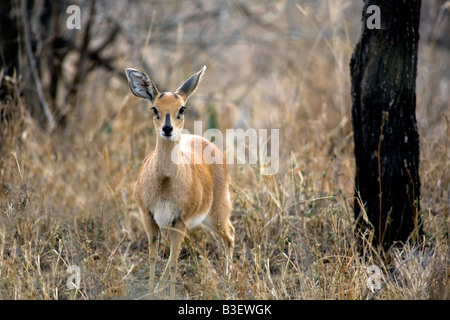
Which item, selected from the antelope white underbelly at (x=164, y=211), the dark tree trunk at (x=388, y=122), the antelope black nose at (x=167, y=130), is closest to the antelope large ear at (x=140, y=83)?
the antelope black nose at (x=167, y=130)

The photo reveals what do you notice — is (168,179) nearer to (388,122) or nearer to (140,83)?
(140,83)

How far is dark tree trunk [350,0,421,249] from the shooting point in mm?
4297

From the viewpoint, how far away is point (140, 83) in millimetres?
4090

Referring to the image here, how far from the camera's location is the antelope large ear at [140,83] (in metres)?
4.05

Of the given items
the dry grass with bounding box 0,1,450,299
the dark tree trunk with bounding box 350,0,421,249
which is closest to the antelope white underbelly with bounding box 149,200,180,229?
the dry grass with bounding box 0,1,450,299

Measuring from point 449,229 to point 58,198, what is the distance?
11.3 ft

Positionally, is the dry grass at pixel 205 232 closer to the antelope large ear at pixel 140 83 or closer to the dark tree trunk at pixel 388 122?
the dark tree trunk at pixel 388 122

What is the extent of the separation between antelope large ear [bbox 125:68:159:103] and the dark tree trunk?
1.56m

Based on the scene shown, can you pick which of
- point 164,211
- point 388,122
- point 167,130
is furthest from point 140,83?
point 388,122

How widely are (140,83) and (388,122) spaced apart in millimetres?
1852

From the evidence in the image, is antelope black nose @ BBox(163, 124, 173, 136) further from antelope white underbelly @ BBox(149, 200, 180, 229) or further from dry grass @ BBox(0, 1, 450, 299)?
dry grass @ BBox(0, 1, 450, 299)

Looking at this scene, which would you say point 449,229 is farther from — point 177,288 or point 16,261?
point 16,261

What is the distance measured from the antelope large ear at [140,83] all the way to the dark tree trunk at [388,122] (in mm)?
1562

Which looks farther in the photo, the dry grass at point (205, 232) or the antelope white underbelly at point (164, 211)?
the antelope white underbelly at point (164, 211)
